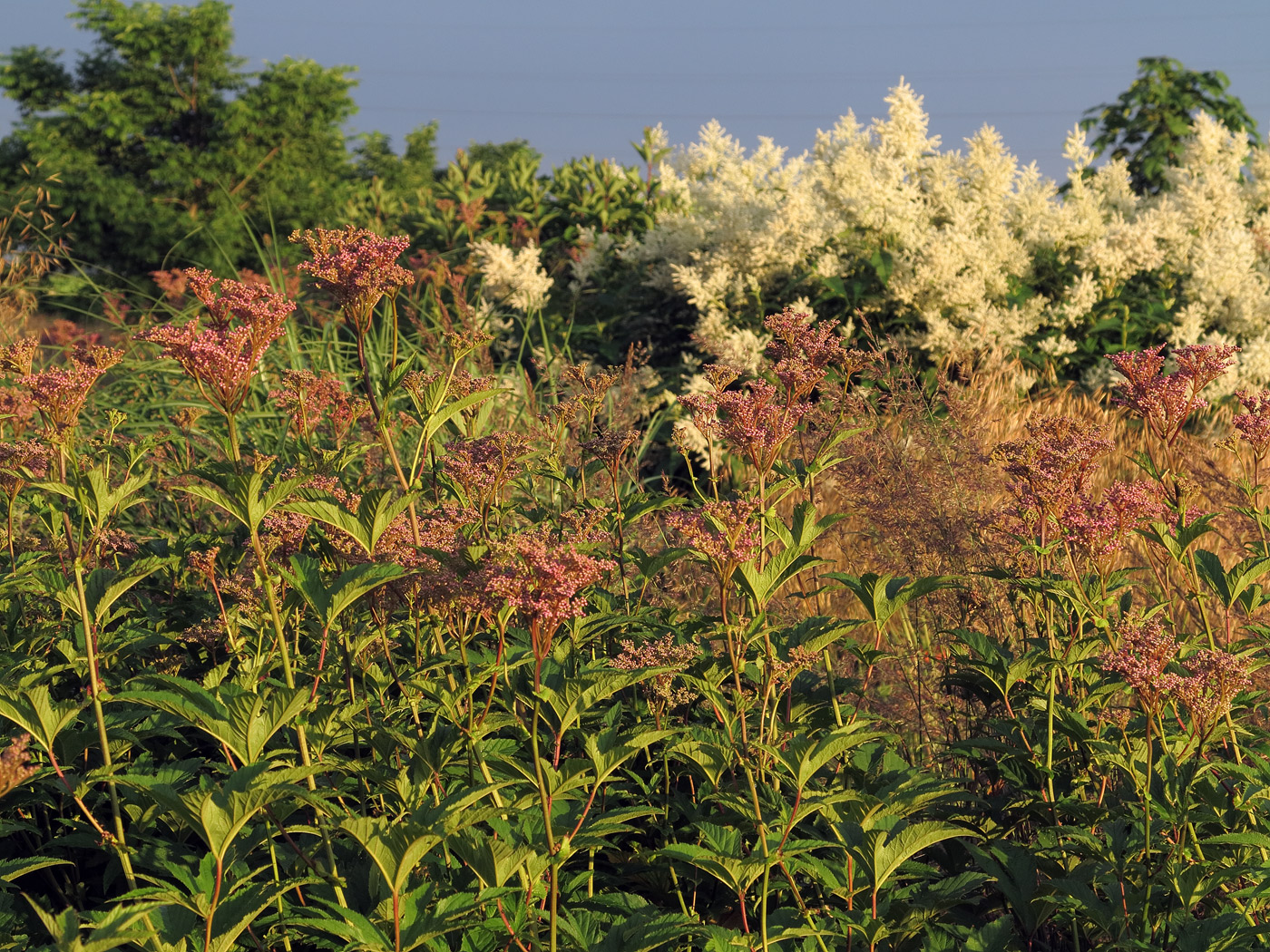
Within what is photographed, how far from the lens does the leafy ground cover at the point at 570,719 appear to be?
1.86m

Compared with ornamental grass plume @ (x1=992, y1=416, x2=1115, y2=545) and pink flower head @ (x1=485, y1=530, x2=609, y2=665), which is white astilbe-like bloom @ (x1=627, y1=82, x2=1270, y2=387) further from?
pink flower head @ (x1=485, y1=530, x2=609, y2=665)

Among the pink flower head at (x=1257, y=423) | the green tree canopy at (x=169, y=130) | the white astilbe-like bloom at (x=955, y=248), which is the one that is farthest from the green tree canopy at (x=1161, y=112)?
the green tree canopy at (x=169, y=130)

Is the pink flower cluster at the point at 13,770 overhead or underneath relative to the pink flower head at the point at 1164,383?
underneath

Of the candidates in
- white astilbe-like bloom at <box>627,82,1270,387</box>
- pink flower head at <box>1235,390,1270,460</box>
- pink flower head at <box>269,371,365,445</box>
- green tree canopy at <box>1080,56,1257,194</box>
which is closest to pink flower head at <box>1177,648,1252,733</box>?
pink flower head at <box>1235,390,1270,460</box>

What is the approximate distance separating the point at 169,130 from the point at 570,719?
2046 inches

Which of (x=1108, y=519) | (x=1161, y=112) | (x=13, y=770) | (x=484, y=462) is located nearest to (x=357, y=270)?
(x=484, y=462)

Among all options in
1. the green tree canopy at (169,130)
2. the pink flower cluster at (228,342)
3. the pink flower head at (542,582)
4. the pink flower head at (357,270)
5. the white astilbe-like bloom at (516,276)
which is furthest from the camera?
the green tree canopy at (169,130)

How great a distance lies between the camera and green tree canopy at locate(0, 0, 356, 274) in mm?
41875

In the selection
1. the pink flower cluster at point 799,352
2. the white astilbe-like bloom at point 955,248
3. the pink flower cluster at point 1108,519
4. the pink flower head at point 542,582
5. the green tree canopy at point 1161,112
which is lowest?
the pink flower head at point 542,582

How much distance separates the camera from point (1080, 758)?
8.15ft

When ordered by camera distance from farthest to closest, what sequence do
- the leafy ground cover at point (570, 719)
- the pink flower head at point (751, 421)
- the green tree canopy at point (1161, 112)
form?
the green tree canopy at point (1161, 112) < the pink flower head at point (751, 421) < the leafy ground cover at point (570, 719)

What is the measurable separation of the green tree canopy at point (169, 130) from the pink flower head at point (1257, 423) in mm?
42673

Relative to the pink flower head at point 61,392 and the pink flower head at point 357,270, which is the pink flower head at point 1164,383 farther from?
the pink flower head at point 61,392

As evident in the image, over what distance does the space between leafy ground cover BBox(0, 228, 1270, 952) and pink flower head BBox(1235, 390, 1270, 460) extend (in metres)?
0.02
